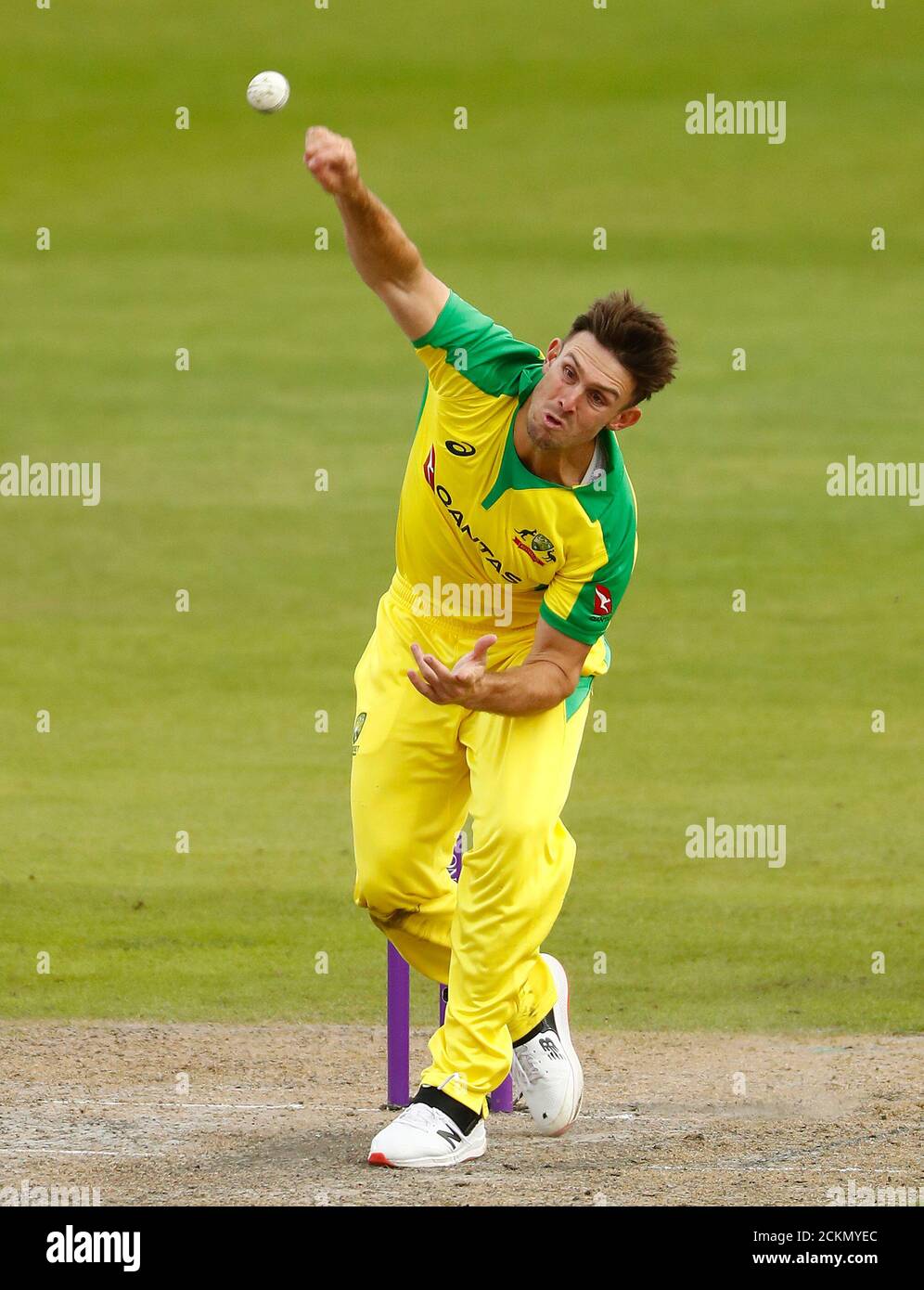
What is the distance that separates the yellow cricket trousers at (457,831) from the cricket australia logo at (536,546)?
356 mm

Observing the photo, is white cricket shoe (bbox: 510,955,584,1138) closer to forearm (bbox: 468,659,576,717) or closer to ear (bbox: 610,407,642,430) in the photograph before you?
forearm (bbox: 468,659,576,717)

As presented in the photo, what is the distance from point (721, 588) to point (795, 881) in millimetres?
6548

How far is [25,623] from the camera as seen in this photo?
644 inches

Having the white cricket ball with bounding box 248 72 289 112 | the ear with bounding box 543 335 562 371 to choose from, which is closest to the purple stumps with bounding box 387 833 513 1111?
the ear with bounding box 543 335 562 371

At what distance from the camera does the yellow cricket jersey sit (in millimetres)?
6453

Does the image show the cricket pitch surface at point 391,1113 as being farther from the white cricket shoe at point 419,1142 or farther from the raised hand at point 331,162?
the raised hand at point 331,162

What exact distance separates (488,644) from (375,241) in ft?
4.20

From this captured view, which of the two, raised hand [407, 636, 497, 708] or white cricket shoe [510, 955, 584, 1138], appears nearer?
raised hand [407, 636, 497, 708]

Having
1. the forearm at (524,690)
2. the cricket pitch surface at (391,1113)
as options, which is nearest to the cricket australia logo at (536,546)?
the forearm at (524,690)

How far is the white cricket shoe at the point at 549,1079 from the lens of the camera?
6.85m

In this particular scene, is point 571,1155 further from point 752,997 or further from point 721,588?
point 721,588

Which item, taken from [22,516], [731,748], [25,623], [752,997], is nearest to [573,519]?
[752,997]

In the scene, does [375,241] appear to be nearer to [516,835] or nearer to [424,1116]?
[516,835]

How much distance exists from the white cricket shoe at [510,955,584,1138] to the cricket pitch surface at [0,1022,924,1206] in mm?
105
